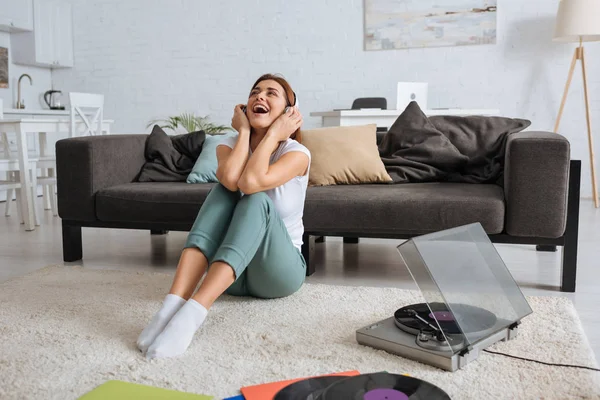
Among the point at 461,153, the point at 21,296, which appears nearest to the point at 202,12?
the point at 461,153

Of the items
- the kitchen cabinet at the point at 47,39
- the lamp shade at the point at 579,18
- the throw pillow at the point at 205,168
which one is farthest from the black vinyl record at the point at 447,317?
the kitchen cabinet at the point at 47,39

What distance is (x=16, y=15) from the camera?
6223mm

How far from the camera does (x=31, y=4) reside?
6465 mm

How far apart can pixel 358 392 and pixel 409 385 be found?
0.13 metres

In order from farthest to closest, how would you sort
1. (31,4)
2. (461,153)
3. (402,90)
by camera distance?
1. (31,4)
2. (402,90)
3. (461,153)

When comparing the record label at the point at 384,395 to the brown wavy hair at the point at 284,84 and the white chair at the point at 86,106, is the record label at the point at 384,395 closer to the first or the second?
the brown wavy hair at the point at 284,84

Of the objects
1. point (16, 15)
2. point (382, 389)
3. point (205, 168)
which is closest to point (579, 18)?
point (205, 168)

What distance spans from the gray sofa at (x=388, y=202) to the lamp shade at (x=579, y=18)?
2471mm

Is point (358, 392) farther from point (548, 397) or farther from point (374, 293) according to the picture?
point (374, 293)

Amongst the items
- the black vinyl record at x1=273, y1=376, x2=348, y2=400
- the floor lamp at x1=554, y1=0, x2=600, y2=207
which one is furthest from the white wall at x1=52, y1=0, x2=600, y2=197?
the black vinyl record at x1=273, y1=376, x2=348, y2=400

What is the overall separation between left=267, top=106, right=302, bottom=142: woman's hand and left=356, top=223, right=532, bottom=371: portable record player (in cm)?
67

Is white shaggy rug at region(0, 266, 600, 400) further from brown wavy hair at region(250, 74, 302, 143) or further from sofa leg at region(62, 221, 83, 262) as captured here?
brown wavy hair at region(250, 74, 302, 143)

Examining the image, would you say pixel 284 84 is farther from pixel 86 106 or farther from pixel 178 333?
pixel 86 106

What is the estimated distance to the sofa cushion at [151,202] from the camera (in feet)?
9.68
